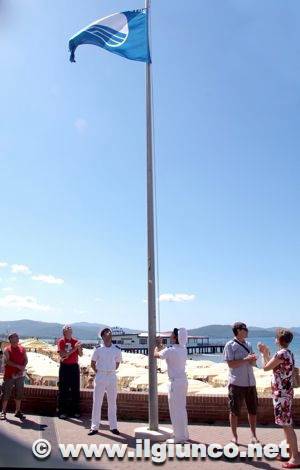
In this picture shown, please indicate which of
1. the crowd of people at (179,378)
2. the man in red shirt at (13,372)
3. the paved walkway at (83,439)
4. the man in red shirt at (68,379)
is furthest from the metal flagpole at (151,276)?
the man in red shirt at (13,372)

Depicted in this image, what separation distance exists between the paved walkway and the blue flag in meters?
6.11

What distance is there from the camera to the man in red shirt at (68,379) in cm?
825

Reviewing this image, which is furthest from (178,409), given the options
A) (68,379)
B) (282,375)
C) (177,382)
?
(68,379)

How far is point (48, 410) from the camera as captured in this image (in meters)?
8.57

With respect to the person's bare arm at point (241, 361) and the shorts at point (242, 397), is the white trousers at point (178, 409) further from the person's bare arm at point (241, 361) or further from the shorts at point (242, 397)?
the person's bare arm at point (241, 361)

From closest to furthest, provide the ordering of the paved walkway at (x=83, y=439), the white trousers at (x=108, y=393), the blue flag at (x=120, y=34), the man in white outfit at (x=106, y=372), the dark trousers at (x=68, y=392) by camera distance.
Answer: the paved walkway at (x=83, y=439) → the white trousers at (x=108, y=393) → the man in white outfit at (x=106, y=372) → the blue flag at (x=120, y=34) → the dark trousers at (x=68, y=392)

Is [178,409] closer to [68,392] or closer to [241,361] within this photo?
[241,361]

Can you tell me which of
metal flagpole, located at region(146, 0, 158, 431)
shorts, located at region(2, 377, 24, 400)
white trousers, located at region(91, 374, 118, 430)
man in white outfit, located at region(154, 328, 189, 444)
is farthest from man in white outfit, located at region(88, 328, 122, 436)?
shorts, located at region(2, 377, 24, 400)

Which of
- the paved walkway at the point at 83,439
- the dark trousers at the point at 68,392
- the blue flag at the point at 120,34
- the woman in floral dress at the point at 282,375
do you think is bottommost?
the paved walkway at the point at 83,439

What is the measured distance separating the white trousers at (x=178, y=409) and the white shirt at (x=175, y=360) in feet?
0.27

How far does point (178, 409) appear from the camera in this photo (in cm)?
653

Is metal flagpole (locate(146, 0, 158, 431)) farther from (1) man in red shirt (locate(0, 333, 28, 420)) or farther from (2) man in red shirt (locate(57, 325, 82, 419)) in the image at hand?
(1) man in red shirt (locate(0, 333, 28, 420))

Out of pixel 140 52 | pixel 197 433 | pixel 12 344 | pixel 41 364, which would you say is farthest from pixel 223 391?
pixel 41 364

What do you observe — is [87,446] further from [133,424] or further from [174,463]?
[133,424]
